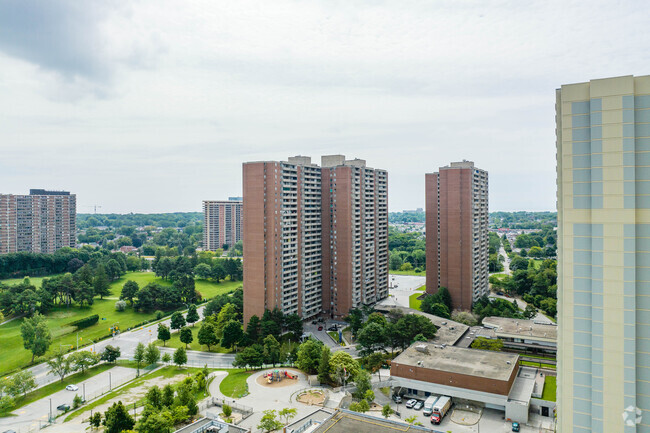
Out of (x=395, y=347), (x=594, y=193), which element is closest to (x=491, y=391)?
(x=395, y=347)

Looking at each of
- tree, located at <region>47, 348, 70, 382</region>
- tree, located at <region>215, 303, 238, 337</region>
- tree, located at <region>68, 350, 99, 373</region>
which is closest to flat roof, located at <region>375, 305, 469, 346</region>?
tree, located at <region>215, 303, 238, 337</region>

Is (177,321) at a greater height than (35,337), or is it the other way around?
(35,337)

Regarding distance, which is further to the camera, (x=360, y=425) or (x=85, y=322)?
(x=85, y=322)

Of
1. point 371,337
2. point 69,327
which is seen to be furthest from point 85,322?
point 371,337

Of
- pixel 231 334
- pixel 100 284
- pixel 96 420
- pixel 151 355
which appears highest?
pixel 100 284

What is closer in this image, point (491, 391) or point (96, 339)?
point (491, 391)

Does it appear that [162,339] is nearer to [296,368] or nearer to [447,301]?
[296,368]

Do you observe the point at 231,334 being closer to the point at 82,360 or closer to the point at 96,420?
the point at 82,360
